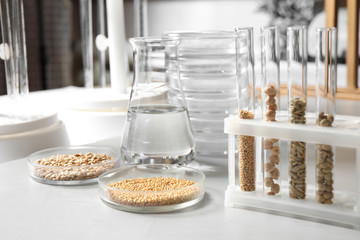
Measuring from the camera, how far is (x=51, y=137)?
1002 mm

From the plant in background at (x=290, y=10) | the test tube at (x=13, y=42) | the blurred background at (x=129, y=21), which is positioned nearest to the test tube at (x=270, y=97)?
the test tube at (x=13, y=42)

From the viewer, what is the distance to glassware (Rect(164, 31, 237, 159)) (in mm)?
884

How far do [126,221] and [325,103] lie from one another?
11.9 inches

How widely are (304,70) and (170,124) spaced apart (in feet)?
0.78

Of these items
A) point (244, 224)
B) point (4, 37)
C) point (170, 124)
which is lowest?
point (244, 224)

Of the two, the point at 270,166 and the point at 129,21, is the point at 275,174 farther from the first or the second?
the point at 129,21

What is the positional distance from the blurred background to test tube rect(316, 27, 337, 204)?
1.97 m

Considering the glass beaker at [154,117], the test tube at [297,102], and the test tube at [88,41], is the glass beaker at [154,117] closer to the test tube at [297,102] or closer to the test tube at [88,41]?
the test tube at [297,102]

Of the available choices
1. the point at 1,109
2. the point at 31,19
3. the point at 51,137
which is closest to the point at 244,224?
the point at 51,137

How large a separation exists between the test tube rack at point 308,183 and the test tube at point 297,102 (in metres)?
0.01

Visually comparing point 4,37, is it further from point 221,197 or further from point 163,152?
point 221,197

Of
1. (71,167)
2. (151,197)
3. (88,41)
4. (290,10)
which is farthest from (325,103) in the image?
(290,10)

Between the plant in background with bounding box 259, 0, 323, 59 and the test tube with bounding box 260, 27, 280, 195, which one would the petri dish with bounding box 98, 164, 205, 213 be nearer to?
the test tube with bounding box 260, 27, 280, 195

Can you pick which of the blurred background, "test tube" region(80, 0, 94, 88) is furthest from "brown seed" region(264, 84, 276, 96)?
the blurred background
